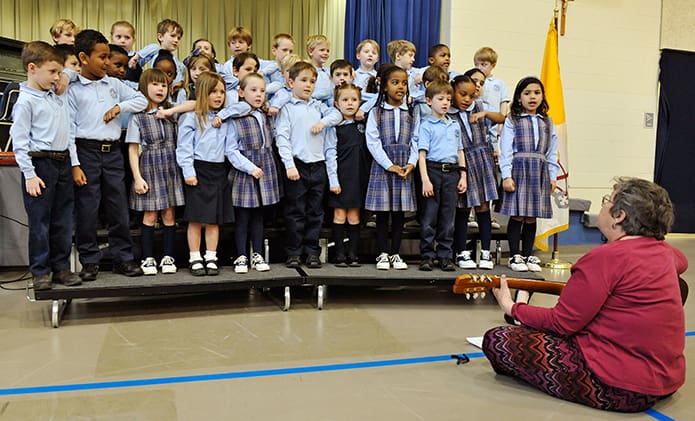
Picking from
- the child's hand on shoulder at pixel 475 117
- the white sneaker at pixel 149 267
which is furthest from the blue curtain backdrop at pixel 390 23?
the white sneaker at pixel 149 267

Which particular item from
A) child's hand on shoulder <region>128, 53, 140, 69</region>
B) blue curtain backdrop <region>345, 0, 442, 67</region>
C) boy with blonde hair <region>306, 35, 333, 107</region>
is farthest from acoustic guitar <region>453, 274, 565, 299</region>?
blue curtain backdrop <region>345, 0, 442, 67</region>

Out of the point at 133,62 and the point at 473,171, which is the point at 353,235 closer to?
the point at 473,171

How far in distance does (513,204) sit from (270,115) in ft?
5.46

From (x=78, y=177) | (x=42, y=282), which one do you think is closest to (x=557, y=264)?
(x=78, y=177)

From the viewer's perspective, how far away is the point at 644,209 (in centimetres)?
197

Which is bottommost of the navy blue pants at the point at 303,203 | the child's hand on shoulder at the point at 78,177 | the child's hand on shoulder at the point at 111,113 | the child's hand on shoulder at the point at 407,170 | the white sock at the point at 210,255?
the white sock at the point at 210,255

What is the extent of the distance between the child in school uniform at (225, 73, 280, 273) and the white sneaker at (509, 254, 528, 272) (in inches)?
62.1

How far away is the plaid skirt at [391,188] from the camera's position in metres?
3.66

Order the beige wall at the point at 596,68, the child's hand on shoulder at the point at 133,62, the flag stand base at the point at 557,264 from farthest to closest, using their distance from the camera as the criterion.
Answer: the beige wall at the point at 596,68, the flag stand base at the point at 557,264, the child's hand on shoulder at the point at 133,62

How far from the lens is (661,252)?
1.98 m

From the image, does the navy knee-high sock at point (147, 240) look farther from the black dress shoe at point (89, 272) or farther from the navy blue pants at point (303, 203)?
the navy blue pants at point (303, 203)

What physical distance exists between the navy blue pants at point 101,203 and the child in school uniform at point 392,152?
143cm

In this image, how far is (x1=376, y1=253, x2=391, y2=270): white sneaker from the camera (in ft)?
11.9

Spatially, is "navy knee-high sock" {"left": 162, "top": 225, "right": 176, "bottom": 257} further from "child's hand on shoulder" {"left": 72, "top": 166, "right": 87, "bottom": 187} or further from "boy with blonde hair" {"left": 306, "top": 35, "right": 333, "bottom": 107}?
"boy with blonde hair" {"left": 306, "top": 35, "right": 333, "bottom": 107}
